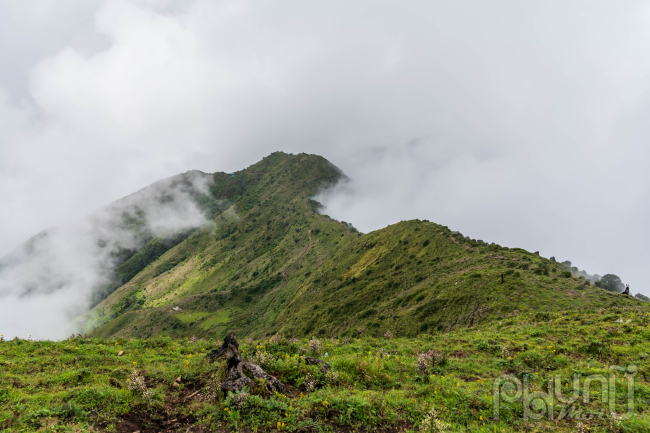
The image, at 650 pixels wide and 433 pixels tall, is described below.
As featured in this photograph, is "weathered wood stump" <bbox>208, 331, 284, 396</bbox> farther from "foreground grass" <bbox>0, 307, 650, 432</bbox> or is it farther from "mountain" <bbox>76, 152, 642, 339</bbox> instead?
"mountain" <bbox>76, 152, 642, 339</bbox>

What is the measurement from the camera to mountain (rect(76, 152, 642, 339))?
26391mm

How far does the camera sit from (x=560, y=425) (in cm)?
745

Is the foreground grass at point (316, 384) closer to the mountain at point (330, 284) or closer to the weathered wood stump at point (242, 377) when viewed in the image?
the weathered wood stump at point (242, 377)

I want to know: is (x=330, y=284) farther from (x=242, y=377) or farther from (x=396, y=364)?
(x=242, y=377)

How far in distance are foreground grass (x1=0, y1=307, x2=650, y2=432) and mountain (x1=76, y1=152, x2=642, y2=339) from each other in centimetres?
1034

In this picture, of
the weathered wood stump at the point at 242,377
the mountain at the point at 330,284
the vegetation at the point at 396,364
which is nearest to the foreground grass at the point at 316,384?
the vegetation at the point at 396,364

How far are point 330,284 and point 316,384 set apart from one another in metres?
55.2

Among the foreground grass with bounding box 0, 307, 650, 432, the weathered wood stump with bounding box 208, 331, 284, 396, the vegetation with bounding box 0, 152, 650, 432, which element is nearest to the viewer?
the foreground grass with bounding box 0, 307, 650, 432

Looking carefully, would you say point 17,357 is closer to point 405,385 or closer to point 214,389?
point 214,389

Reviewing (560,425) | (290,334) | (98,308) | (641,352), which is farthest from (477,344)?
(98,308)

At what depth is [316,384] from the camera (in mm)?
10039

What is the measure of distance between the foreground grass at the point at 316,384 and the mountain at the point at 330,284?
10.3 m

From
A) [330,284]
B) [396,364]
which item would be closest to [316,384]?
[396,364]

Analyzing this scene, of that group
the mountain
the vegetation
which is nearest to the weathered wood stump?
the vegetation
